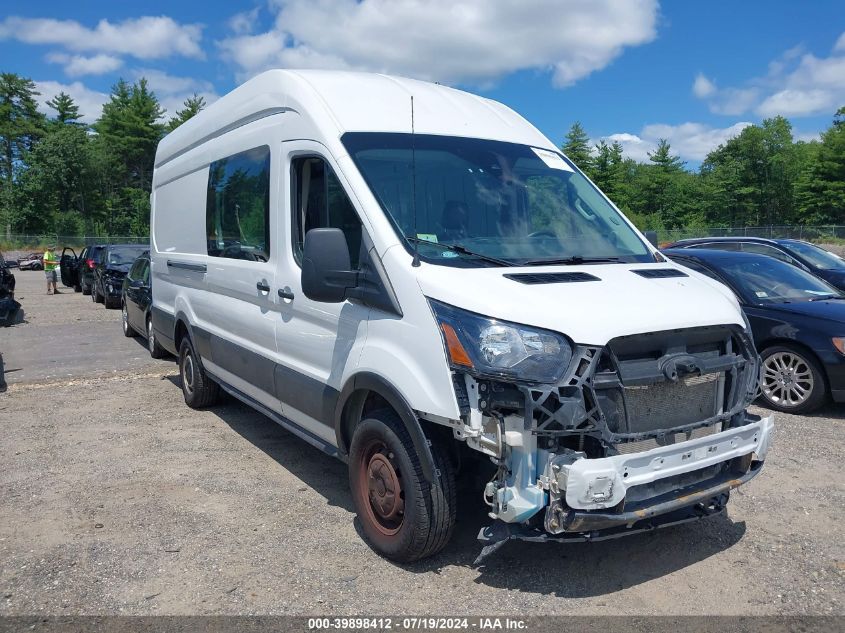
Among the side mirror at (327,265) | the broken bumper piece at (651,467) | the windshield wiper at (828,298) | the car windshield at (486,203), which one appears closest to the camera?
the broken bumper piece at (651,467)

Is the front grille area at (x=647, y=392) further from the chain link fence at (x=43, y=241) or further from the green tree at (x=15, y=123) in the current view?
the green tree at (x=15, y=123)

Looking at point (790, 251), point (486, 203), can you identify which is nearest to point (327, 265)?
point (486, 203)

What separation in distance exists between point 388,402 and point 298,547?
1164mm

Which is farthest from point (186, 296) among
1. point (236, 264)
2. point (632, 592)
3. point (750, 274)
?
point (750, 274)

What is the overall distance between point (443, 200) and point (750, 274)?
5.34 m

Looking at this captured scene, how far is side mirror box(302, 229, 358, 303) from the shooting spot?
12.4 ft

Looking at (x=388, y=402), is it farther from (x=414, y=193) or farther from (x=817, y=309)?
(x=817, y=309)

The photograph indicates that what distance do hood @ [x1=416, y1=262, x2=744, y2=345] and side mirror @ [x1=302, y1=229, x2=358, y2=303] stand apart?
0.47 m

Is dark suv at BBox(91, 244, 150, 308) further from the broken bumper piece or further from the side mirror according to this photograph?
the broken bumper piece

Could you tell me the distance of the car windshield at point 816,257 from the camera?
1268cm

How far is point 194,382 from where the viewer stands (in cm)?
727

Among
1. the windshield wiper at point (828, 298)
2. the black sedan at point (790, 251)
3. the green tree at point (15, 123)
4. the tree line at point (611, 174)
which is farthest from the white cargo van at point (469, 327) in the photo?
the green tree at point (15, 123)

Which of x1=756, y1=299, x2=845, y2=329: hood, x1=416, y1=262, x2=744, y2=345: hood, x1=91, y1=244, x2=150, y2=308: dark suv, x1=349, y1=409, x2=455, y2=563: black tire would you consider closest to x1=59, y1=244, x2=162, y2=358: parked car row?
x1=91, y1=244, x2=150, y2=308: dark suv

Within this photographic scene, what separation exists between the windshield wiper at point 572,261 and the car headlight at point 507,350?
2.40 feet
